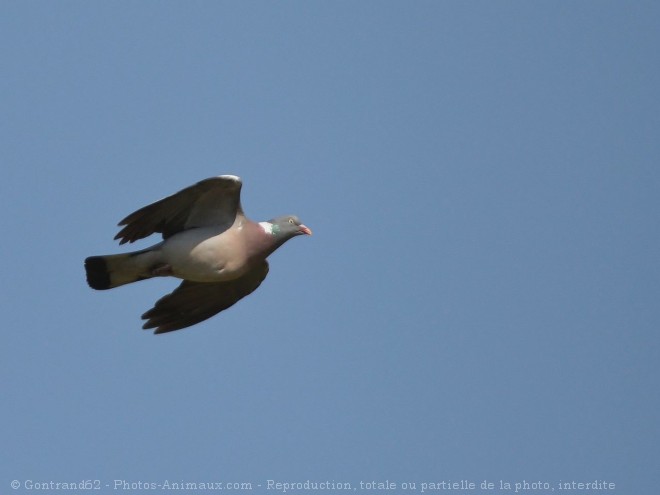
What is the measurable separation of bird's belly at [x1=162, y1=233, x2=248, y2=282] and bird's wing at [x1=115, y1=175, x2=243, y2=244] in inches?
7.2

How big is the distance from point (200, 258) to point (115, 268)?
0.96 m

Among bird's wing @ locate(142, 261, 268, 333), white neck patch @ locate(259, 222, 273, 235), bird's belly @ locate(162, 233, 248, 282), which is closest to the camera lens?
bird's belly @ locate(162, 233, 248, 282)

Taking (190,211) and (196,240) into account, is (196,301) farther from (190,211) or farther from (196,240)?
(190,211)

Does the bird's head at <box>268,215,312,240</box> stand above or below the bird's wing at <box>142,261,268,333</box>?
above

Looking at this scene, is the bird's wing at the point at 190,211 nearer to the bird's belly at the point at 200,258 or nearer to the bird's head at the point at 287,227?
the bird's belly at the point at 200,258

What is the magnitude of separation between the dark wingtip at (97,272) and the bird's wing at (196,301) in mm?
944

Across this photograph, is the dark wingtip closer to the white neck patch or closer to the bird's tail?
the bird's tail

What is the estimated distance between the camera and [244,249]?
1490 cm

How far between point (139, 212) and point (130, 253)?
65 centimetres

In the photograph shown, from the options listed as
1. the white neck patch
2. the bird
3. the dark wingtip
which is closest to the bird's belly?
the bird

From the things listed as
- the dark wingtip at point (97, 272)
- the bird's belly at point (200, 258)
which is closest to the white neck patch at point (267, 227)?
the bird's belly at point (200, 258)

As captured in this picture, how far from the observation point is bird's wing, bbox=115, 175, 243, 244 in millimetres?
14328

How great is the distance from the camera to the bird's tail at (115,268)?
14781mm

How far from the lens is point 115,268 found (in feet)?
48.7
